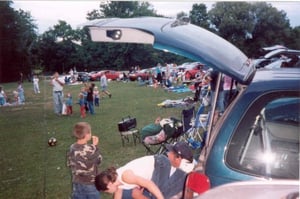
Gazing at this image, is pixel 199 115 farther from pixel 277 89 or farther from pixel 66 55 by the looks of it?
pixel 66 55

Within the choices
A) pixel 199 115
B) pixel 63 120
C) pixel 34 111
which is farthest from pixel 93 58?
pixel 199 115

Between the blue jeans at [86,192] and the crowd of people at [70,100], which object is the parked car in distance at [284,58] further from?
the crowd of people at [70,100]

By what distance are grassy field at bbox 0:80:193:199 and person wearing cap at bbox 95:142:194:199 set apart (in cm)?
179

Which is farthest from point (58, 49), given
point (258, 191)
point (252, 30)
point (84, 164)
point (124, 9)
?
point (258, 191)

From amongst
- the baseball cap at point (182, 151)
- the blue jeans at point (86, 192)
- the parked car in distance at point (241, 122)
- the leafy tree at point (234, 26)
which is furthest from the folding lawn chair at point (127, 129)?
the leafy tree at point (234, 26)

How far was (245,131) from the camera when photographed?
198cm

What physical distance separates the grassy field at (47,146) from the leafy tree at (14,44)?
2.78m

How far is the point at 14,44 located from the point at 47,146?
10.8 m

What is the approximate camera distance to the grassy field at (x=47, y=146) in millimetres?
5637

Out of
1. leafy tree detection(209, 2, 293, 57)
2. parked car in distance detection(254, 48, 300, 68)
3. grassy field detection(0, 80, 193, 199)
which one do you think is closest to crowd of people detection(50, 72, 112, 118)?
grassy field detection(0, 80, 193, 199)

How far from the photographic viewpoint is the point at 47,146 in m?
8.24

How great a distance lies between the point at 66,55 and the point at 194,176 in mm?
30690

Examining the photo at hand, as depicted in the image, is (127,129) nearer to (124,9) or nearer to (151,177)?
(151,177)

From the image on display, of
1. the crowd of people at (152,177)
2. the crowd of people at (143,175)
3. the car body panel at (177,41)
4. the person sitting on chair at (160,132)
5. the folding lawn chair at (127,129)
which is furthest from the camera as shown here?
the folding lawn chair at (127,129)
